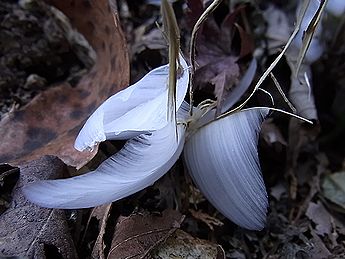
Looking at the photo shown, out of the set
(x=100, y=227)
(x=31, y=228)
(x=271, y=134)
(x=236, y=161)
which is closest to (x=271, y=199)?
(x=271, y=134)

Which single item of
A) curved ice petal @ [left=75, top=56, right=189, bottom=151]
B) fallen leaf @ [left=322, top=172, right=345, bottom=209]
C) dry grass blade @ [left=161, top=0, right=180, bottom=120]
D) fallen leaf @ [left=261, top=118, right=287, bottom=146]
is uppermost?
dry grass blade @ [left=161, top=0, right=180, bottom=120]

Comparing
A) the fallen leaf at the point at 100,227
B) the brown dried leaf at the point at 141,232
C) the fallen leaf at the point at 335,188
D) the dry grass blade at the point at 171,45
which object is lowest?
the fallen leaf at the point at 335,188

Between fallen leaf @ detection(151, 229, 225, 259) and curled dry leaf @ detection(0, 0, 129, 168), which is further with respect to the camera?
curled dry leaf @ detection(0, 0, 129, 168)

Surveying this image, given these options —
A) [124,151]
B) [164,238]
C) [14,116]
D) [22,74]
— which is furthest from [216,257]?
[22,74]

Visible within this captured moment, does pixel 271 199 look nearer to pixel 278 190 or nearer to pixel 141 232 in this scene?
pixel 278 190

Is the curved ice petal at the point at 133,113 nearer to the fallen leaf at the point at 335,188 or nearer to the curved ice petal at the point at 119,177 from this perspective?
the curved ice petal at the point at 119,177

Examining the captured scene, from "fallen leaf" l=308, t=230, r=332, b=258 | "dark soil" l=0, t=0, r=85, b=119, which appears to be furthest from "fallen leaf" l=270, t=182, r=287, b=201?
"dark soil" l=0, t=0, r=85, b=119

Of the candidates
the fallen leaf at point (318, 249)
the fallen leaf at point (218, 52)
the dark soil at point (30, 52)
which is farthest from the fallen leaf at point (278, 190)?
the dark soil at point (30, 52)

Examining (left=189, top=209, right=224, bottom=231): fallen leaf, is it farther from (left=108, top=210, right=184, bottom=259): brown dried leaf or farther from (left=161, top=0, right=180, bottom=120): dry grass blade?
(left=161, top=0, right=180, bottom=120): dry grass blade
